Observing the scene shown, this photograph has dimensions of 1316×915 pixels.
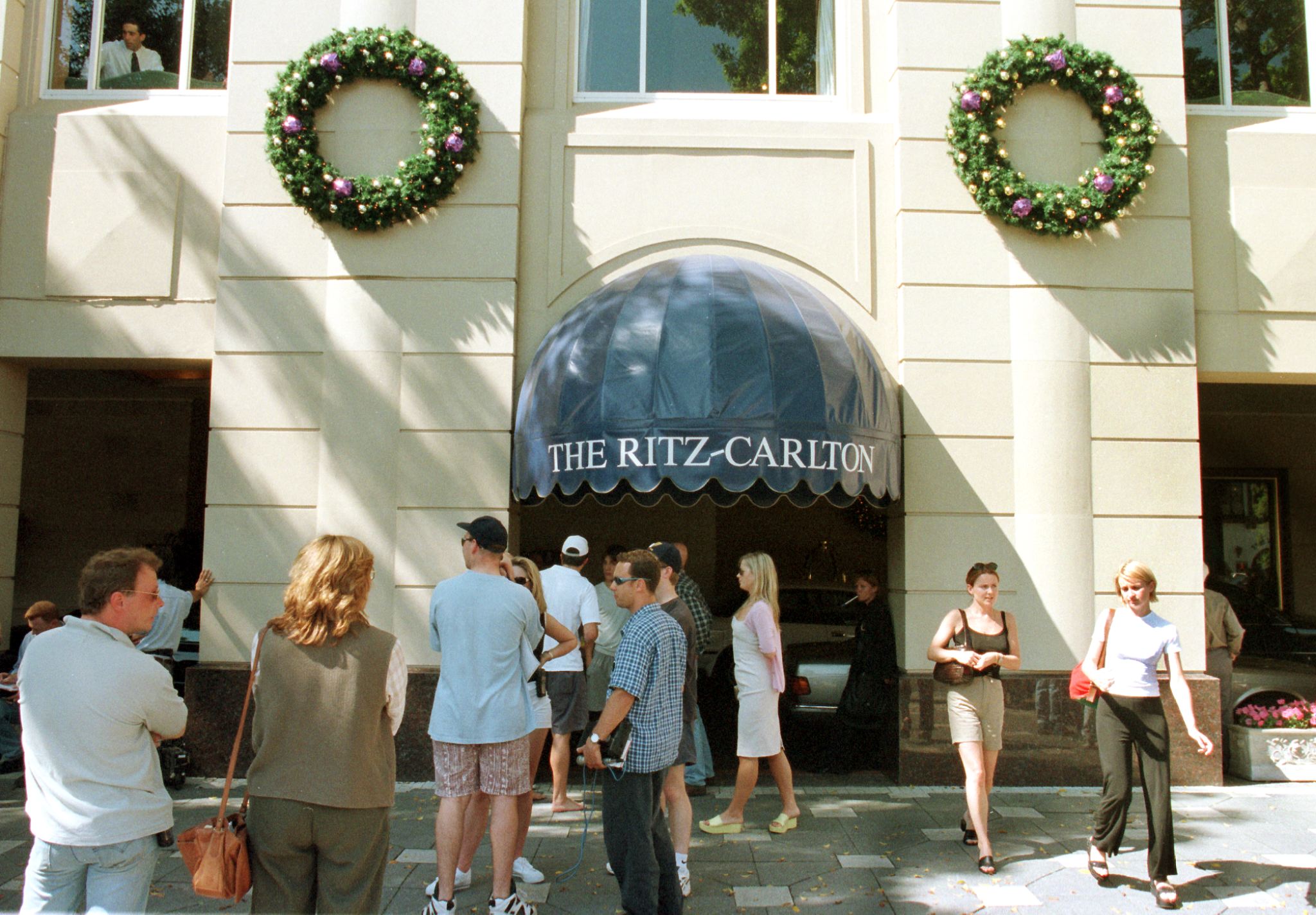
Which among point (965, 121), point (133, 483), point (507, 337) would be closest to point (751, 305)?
point (507, 337)

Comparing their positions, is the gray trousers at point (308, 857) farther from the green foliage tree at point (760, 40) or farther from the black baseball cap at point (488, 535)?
the green foliage tree at point (760, 40)

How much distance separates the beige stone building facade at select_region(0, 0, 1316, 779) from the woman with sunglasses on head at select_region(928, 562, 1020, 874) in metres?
1.97

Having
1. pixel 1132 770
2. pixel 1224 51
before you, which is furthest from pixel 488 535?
pixel 1224 51

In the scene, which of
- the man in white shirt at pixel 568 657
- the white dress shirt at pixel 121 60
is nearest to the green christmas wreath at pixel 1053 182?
the man in white shirt at pixel 568 657

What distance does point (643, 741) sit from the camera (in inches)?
181

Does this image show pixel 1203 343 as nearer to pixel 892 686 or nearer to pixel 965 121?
pixel 965 121

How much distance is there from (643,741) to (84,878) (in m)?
2.28

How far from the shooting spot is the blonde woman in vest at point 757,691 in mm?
6418

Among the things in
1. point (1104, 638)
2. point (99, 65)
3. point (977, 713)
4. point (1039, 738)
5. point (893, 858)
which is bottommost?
point (893, 858)

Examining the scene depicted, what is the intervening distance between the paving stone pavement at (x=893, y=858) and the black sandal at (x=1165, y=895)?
0.07 metres

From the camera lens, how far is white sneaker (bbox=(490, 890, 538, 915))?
15.4ft

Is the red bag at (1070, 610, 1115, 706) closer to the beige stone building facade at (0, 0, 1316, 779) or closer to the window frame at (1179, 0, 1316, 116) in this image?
the beige stone building facade at (0, 0, 1316, 779)

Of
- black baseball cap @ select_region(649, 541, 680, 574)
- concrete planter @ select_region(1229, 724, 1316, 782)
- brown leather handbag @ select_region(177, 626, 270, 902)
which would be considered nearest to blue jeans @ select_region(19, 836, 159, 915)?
brown leather handbag @ select_region(177, 626, 270, 902)

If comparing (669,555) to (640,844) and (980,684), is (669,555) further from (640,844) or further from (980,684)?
(980,684)
